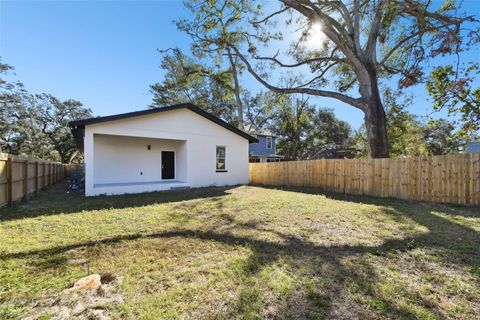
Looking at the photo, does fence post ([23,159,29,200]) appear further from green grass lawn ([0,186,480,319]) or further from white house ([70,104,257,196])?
green grass lawn ([0,186,480,319])

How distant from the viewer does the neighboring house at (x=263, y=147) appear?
29.3 m

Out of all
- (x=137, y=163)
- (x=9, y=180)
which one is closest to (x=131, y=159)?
(x=137, y=163)

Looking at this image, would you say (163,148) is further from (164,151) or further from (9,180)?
(9,180)

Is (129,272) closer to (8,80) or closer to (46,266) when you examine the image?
(46,266)

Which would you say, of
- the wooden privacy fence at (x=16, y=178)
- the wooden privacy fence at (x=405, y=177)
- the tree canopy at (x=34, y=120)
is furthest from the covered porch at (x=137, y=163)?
the tree canopy at (x=34, y=120)

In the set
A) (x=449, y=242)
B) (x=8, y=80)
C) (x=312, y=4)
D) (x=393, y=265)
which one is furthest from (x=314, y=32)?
(x=8, y=80)

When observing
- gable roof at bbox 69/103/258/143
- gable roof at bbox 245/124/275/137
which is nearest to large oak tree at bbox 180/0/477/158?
gable roof at bbox 69/103/258/143

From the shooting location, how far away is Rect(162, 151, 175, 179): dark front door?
12870 millimetres

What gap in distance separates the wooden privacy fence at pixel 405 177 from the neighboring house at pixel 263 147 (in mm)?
16757

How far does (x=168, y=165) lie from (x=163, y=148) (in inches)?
40.0

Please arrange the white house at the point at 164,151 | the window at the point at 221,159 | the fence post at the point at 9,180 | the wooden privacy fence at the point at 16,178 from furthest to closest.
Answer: the window at the point at 221,159
the white house at the point at 164,151
the fence post at the point at 9,180
the wooden privacy fence at the point at 16,178

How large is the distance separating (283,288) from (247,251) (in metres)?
1.10

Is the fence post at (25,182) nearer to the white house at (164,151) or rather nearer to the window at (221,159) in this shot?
the white house at (164,151)

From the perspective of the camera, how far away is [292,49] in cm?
1449
